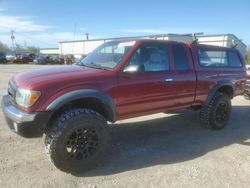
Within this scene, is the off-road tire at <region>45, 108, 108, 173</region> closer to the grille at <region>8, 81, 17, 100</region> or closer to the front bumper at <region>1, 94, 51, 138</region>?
the front bumper at <region>1, 94, 51, 138</region>

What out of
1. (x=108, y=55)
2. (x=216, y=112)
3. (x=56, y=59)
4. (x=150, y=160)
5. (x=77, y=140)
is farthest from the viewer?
(x=56, y=59)

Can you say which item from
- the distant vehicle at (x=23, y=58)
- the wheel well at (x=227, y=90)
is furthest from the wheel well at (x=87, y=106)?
the distant vehicle at (x=23, y=58)

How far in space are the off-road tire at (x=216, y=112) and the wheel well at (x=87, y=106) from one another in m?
2.67

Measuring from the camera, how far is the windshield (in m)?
4.55

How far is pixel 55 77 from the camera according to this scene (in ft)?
12.7

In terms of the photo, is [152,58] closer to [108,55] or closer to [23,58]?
[108,55]

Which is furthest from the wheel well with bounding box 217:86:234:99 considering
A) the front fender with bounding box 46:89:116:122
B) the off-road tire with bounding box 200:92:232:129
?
the front fender with bounding box 46:89:116:122

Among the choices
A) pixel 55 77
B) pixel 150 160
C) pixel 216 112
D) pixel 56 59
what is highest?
pixel 55 77

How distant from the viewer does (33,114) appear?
3.57 m

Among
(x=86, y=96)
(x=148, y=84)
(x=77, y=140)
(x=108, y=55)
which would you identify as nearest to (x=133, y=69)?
(x=148, y=84)

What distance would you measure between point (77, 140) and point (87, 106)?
1.83 feet

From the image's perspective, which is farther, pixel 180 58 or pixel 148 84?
pixel 180 58

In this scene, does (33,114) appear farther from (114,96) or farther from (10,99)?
(114,96)

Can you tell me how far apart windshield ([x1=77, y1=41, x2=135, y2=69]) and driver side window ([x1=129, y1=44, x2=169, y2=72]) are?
201mm
